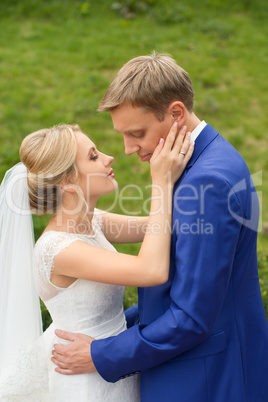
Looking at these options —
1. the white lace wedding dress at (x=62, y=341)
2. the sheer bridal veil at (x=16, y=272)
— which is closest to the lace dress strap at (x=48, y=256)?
the white lace wedding dress at (x=62, y=341)

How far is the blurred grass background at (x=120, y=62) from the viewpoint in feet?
23.9

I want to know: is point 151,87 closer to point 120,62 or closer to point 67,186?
point 67,186

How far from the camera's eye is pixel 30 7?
369 inches

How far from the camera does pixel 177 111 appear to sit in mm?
2676

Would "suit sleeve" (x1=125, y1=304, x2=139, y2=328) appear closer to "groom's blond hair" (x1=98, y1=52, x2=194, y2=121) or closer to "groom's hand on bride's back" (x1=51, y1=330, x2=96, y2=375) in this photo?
"groom's hand on bride's back" (x1=51, y1=330, x2=96, y2=375)

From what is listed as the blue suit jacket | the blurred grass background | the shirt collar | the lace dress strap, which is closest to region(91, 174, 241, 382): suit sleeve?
the blue suit jacket

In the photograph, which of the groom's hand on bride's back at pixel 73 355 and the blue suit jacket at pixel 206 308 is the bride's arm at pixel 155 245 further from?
A: the groom's hand on bride's back at pixel 73 355

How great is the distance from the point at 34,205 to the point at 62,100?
484 cm

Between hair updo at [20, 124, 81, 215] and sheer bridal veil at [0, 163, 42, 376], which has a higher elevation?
hair updo at [20, 124, 81, 215]

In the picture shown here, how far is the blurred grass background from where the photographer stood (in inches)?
286

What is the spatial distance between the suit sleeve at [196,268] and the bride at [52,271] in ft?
1.58

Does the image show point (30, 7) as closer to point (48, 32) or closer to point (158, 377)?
point (48, 32)

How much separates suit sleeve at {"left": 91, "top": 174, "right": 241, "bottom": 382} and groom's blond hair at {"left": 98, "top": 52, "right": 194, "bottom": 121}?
498mm

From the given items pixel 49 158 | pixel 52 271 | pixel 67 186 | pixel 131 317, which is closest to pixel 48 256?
pixel 52 271
